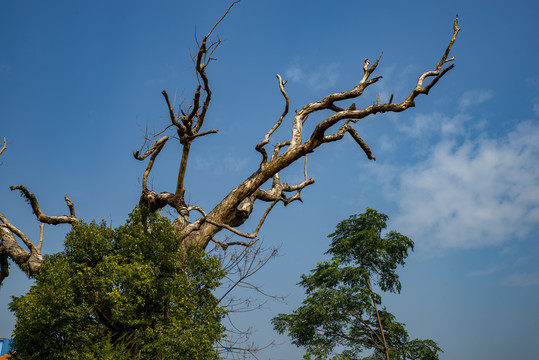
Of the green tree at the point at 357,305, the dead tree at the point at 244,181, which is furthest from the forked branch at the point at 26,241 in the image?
the green tree at the point at 357,305

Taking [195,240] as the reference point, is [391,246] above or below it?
above

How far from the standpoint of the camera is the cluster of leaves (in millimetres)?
6789

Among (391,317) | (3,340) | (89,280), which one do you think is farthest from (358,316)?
(3,340)

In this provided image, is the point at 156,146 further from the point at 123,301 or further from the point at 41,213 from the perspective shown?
the point at 123,301

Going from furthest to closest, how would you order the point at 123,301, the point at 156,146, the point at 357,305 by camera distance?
the point at 357,305
the point at 156,146
the point at 123,301

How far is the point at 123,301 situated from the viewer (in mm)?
7055

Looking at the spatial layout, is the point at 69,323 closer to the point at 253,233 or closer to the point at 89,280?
the point at 89,280

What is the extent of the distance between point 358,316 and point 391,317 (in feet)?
4.34

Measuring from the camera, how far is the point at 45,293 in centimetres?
687

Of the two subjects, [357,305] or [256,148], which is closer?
[256,148]

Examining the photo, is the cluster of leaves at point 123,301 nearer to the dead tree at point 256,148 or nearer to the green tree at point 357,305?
the dead tree at point 256,148

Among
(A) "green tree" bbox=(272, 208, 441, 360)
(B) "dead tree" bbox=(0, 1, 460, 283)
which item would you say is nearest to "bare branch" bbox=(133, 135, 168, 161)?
(B) "dead tree" bbox=(0, 1, 460, 283)

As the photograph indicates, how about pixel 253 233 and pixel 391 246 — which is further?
pixel 391 246

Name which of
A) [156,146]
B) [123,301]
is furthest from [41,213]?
[123,301]
